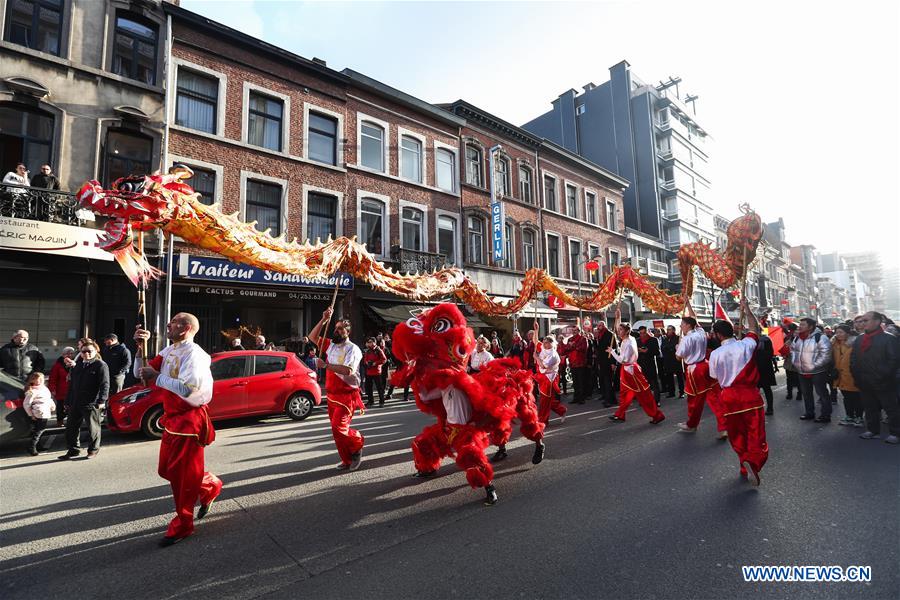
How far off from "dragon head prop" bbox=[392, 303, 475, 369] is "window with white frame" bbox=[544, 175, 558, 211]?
65.6ft

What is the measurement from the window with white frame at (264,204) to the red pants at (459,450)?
1070cm

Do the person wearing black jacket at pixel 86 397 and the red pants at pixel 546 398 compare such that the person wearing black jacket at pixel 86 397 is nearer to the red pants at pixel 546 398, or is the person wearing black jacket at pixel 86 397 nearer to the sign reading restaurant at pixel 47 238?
the sign reading restaurant at pixel 47 238

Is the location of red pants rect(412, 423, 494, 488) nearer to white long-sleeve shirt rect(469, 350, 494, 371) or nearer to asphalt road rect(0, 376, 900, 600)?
asphalt road rect(0, 376, 900, 600)

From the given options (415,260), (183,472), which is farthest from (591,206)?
(183,472)

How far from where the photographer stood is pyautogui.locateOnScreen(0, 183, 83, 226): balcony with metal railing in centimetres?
928

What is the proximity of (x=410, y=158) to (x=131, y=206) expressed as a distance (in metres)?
15.0

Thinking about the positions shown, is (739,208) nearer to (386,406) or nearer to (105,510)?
(386,406)

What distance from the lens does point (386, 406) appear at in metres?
10.7

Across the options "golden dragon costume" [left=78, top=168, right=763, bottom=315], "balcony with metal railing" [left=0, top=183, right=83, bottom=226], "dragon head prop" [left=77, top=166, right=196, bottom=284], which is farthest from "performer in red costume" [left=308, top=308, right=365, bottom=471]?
"balcony with metal railing" [left=0, top=183, right=83, bottom=226]

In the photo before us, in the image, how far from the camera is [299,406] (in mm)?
8812

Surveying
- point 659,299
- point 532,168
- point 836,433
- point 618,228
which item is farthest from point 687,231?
point 836,433

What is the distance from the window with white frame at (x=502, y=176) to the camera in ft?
67.9

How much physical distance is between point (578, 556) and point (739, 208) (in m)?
7.34

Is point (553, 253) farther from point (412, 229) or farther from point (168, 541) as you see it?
point (168, 541)
